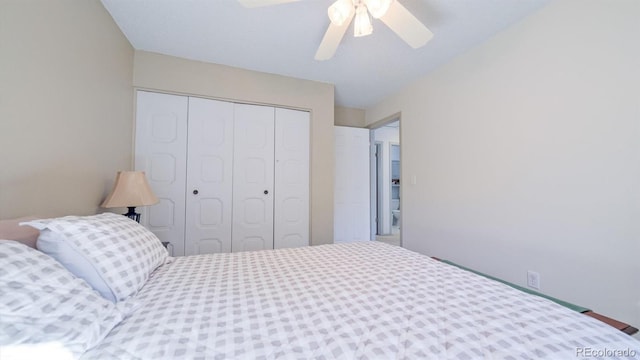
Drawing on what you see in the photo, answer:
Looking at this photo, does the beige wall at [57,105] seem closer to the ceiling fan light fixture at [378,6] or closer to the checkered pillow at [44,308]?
the checkered pillow at [44,308]

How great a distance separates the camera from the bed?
2.01ft

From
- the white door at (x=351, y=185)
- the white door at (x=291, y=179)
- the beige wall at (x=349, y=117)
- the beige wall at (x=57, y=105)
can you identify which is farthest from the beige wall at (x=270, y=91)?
the beige wall at (x=349, y=117)

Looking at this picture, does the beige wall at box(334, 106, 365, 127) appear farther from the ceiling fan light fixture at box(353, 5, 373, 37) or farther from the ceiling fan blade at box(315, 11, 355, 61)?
the ceiling fan light fixture at box(353, 5, 373, 37)

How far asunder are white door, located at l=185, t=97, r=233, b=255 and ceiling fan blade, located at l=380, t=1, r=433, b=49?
71.6 inches

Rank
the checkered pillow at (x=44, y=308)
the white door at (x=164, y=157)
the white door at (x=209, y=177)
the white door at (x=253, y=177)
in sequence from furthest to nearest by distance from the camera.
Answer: the white door at (x=253, y=177)
the white door at (x=209, y=177)
the white door at (x=164, y=157)
the checkered pillow at (x=44, y=308)

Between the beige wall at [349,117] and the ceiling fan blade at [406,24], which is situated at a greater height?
the beige wall at [349,117]

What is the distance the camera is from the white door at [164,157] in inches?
93.4

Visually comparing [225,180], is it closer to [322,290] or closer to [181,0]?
[181,0]

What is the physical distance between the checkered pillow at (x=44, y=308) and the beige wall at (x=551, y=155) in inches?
93.2

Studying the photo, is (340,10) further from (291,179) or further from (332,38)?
(291,179)

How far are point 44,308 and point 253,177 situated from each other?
7.13 feet

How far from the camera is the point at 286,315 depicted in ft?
2.61

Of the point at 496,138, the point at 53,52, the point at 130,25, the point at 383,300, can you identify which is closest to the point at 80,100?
the point at 53,52

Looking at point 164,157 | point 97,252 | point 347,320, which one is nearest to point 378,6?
point 347,320
